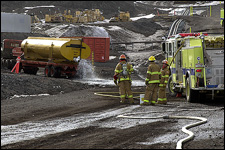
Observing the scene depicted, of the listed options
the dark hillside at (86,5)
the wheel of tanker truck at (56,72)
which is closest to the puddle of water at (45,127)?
the wheel of tanker truck at (56,72)

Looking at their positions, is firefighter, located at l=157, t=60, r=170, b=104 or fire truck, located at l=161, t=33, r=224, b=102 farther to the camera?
firefighter, located at l=157, t=60, r=170, b=104

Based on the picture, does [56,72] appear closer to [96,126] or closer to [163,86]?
[163,86]

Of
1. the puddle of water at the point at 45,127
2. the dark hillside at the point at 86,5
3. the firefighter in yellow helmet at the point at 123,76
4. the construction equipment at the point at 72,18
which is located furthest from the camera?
the dark hillside at the point at 86,5

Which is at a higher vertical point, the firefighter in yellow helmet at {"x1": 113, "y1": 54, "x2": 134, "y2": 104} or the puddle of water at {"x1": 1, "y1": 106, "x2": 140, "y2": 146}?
the firefighter in yellow helmet at {"x1": 113, "y1": 54, "x2": 134, "y2": 104}

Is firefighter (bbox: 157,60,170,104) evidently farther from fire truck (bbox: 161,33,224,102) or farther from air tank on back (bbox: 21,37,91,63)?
air tank on back (bbox: 21,37,91,63)

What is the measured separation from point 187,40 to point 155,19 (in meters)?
A: 64.6

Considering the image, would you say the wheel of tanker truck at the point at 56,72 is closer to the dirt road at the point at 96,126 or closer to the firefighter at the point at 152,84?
the dirt road at the point at 96,126

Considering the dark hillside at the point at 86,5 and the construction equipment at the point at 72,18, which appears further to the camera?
the dark hillside at the point at 86,5

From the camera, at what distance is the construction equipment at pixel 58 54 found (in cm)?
3145

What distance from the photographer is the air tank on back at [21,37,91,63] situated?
103 feet

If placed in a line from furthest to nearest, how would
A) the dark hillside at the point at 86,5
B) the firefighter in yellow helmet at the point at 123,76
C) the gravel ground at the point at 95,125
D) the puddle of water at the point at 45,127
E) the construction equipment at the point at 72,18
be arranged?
the dark hillside at the point at 86,5 → the construction equipment at the point at 72,18 → the firefighter in yellow helmet at the point at 123,76 → the puddle of water at the point at 45,127 → the gravel ground at the point at 95,125

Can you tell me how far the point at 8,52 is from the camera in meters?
39.8

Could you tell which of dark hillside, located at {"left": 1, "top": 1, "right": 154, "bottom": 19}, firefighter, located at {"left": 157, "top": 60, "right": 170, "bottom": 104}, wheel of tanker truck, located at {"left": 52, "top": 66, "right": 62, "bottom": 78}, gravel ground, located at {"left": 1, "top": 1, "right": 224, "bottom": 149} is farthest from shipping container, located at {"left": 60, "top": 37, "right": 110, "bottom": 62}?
dark hillside, located at {"left": 1, "top": 1, "right": 154, "bottom": 19}

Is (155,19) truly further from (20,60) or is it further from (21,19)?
(20,60)
